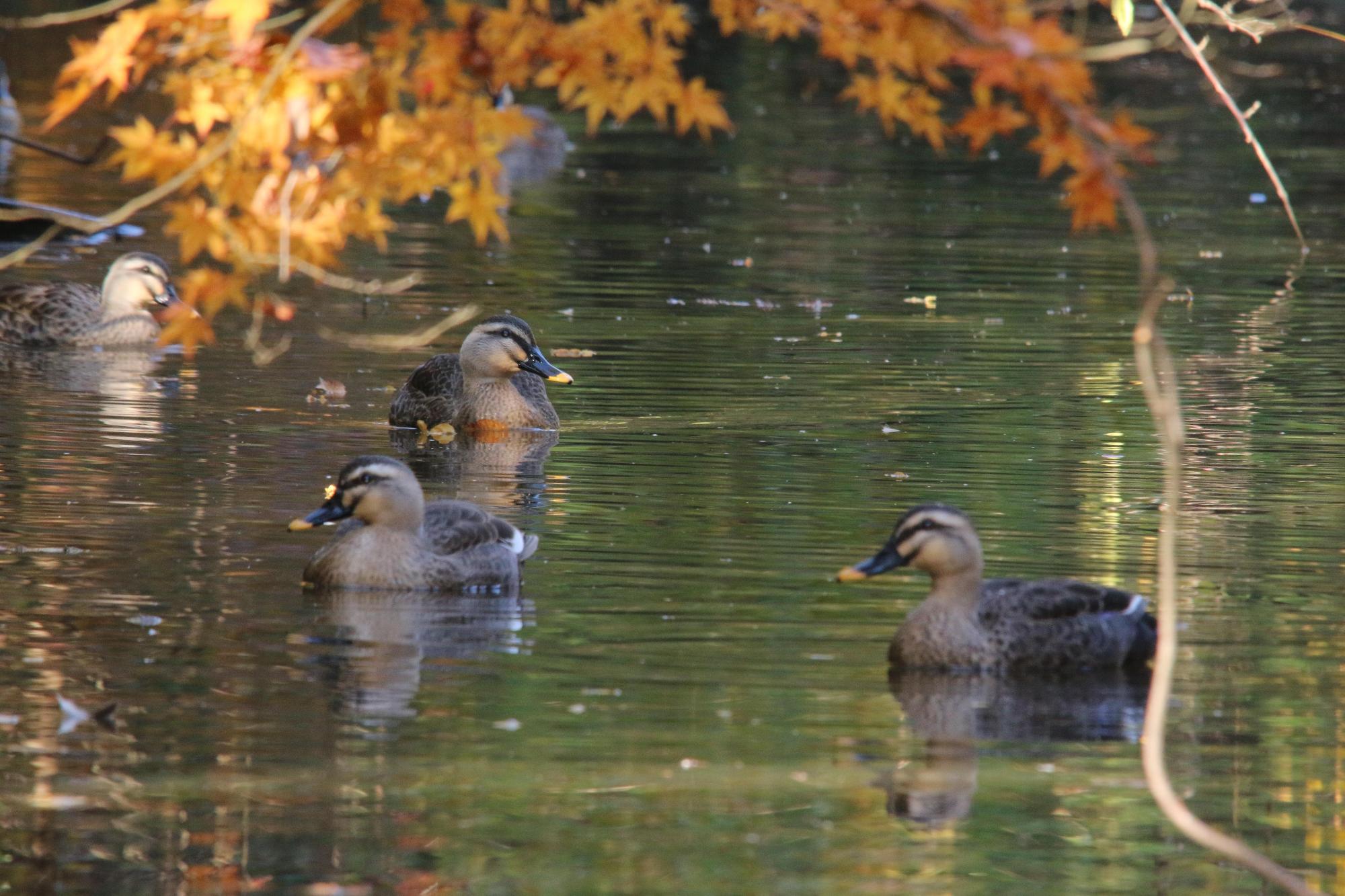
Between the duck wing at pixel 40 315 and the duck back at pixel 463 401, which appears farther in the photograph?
the duck wing at pixel 40 315

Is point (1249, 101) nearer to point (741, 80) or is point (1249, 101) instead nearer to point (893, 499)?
point (741, 80)

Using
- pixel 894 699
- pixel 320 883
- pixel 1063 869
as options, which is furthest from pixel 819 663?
pixel 320 883

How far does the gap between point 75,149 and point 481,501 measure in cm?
1935

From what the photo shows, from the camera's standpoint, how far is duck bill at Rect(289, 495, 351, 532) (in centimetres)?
1177

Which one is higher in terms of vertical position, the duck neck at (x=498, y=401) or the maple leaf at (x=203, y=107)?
the maple leaf at (x=203, y=107)

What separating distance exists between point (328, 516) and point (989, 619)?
3362 mm

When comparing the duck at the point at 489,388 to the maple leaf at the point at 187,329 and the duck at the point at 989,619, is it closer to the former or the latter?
the duck at the point at 989,619

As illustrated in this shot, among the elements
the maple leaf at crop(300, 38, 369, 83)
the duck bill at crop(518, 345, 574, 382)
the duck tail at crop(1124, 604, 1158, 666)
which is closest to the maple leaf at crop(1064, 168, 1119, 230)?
the maple leaf at crop(300, 38, 369, 83)

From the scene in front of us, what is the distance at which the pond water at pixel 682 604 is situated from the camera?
26.2 feet

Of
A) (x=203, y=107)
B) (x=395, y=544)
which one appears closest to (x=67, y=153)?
(x=203, y=107)

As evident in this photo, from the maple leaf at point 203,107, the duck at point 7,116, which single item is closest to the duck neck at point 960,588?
the maple leaf at point 203,107

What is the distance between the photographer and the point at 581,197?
30.1 meters

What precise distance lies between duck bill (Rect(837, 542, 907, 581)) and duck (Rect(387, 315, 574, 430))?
631 centimetres

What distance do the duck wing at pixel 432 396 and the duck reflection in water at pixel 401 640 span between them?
5183 millimetres
